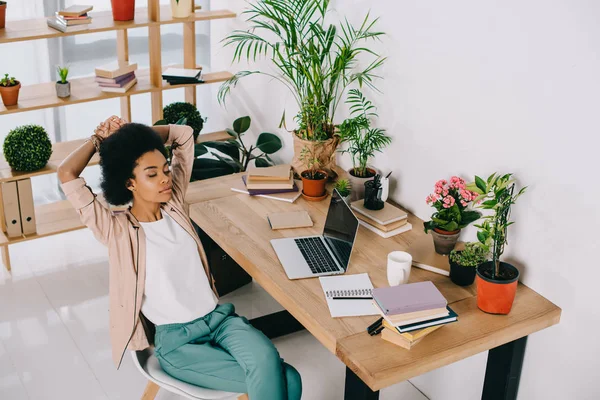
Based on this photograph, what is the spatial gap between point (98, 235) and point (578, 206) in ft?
5.07

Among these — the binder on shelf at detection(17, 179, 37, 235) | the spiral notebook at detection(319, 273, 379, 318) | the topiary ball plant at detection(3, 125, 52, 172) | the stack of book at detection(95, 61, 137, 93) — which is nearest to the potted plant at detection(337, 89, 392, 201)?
the spiral notebook at detection(319, 273, 379, 318)

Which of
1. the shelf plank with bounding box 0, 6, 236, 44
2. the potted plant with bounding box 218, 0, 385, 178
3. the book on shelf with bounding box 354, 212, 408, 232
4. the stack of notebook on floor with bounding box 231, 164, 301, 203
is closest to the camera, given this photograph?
the book on shelf with bounding box 354, 212, 408, 232

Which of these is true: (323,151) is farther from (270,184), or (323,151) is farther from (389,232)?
(389,232)

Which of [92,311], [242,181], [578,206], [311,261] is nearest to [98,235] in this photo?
[311,261]

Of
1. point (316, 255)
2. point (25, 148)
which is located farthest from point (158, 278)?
point (25, 148)

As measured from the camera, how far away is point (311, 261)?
2.65 m

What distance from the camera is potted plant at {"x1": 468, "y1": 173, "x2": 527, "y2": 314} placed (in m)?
2.32

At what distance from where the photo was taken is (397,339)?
7.20ft

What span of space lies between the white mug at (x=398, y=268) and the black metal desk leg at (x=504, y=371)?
0.44 metres

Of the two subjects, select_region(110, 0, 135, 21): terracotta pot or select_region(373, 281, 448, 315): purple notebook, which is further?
select_region(110, 0, 135, 21): terracotta pot

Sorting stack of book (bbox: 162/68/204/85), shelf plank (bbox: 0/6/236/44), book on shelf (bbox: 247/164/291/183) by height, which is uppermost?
shelf plank (bbox: 0/6/236/44)

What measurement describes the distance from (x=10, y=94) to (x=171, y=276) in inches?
61.5

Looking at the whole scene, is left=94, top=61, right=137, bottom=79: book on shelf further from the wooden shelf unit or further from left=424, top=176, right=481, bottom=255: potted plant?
left=424, top=176, right=481, bottom=255: potted plant

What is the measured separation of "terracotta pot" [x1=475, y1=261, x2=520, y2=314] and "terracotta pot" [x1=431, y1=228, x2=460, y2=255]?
0.88ft
